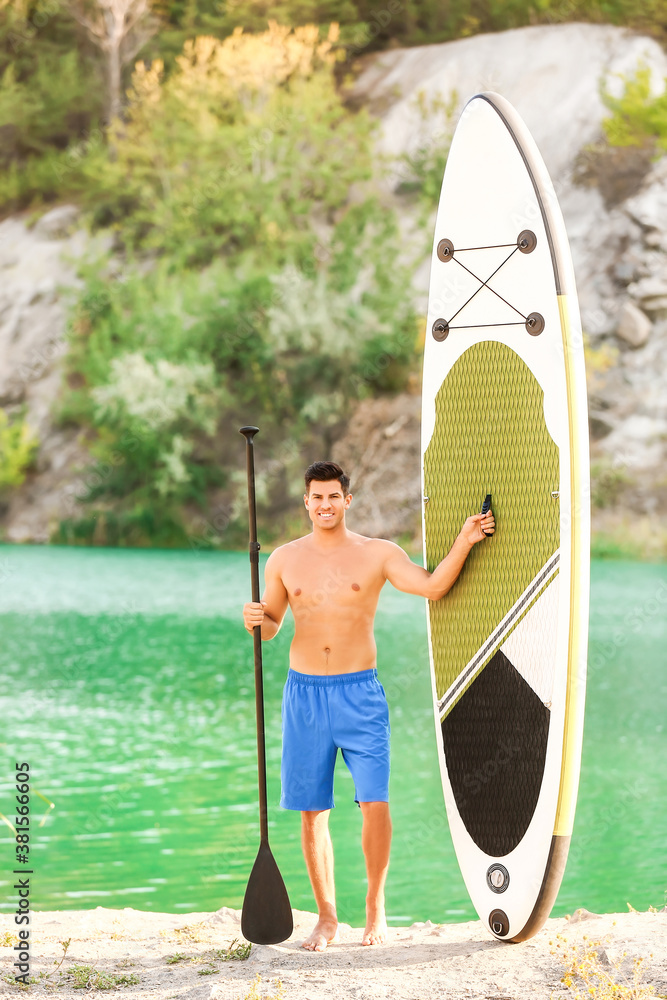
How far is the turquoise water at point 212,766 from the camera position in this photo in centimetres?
448

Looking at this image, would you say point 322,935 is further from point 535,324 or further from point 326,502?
point 535,324

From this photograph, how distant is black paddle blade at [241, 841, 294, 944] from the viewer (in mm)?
3172

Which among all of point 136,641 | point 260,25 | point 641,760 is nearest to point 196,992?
point 641,760

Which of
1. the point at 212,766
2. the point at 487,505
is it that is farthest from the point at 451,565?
the point at 212,766

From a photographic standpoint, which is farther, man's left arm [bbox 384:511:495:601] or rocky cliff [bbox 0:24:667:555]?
rocky cliff [bbox 0:24:667:555]

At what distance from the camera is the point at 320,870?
3.24m

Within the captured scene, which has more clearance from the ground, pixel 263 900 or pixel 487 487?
pixel 487 487

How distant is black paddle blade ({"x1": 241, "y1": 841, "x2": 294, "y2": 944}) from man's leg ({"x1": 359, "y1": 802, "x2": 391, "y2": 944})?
9.7 inches

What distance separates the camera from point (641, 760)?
Result: 21.3ft

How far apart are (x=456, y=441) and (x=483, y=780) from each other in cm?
108

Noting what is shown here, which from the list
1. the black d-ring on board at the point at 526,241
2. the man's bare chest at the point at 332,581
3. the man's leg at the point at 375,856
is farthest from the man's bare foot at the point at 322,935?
the black d-ring on board at the point at 526,241

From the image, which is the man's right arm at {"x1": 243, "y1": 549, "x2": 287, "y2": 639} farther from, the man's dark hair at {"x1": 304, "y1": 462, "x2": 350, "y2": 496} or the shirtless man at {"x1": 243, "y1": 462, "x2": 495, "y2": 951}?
the man's dark hair at {"x1": 304, "y1": 462, "x2": 350, "y2": 496}

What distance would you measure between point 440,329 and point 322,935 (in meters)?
1.96

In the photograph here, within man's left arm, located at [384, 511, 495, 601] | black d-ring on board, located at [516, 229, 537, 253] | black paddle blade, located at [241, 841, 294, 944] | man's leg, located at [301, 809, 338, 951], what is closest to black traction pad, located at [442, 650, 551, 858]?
man's left arm, located at [384, 511, 495, 601]
